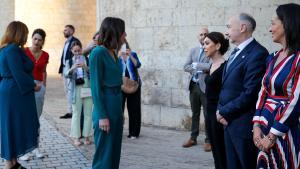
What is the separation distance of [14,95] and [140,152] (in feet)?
6.91

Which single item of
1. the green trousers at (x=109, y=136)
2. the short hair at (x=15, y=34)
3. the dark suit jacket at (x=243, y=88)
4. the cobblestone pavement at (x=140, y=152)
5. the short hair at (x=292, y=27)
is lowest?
the cobblestone pavement at (x=140, y=152)

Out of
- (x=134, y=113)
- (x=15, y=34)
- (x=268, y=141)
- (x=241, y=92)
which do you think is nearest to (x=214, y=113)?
(x=241, y=92)

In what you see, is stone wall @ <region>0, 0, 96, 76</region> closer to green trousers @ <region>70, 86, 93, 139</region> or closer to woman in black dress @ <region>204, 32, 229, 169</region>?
green trousers @ <region>70, 86, 93, 139</region>

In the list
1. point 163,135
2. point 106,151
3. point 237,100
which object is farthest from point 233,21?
point 163,135

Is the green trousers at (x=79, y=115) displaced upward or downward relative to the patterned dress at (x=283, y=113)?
downward

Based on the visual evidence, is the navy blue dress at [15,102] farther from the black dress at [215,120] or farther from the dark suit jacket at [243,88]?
the dark suit jacket at [243,88]

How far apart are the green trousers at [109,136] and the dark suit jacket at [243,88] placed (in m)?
1.02

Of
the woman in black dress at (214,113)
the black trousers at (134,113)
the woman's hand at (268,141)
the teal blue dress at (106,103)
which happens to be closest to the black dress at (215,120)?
the woman in black dress at (214,113)

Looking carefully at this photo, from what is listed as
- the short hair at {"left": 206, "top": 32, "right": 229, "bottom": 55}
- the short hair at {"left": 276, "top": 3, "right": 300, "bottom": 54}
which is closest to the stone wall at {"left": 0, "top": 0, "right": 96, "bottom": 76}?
the short hair at {"left": 206, "top": 32, "right": 229, "bottom": 55}

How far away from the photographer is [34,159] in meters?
5.82

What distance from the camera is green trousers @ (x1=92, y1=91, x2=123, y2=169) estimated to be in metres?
4.07

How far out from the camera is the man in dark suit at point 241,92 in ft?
11.9

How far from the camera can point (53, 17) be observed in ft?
58.6

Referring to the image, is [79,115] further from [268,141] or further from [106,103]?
[268,141]
